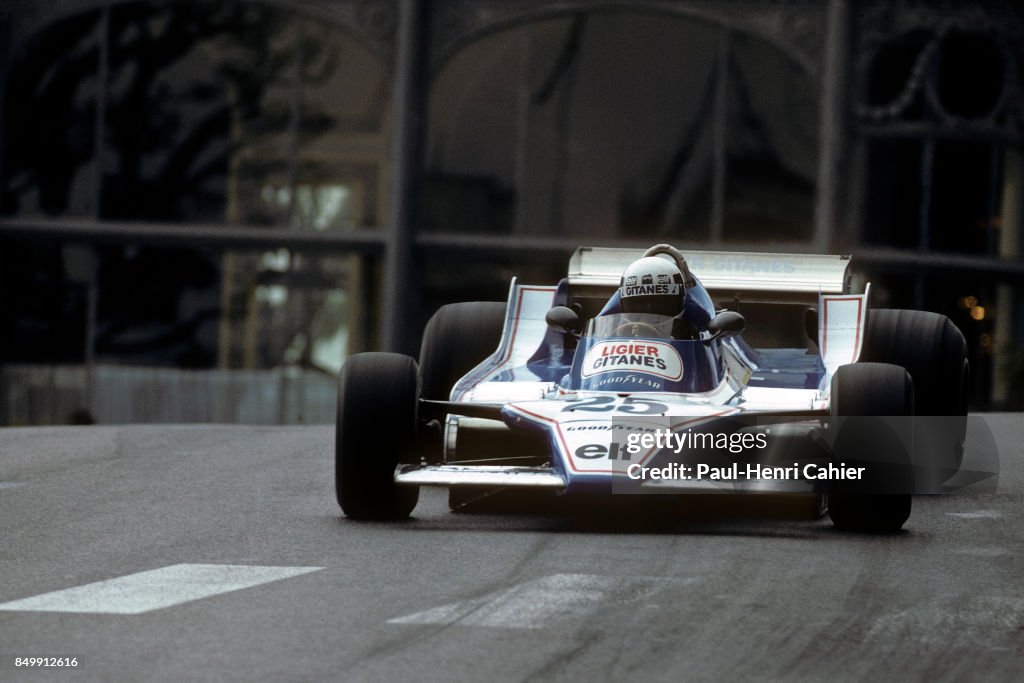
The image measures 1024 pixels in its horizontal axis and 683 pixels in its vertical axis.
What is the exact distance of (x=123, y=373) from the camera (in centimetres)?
2205

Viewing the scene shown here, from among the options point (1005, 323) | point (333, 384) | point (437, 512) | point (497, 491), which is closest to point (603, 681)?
point (437, 512)

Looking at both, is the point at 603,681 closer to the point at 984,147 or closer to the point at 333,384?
the point at 333,384

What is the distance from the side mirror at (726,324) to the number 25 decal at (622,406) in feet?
2.57

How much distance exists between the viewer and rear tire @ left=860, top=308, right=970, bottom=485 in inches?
436

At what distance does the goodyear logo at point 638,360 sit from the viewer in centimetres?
971

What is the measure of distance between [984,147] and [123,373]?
1062cm

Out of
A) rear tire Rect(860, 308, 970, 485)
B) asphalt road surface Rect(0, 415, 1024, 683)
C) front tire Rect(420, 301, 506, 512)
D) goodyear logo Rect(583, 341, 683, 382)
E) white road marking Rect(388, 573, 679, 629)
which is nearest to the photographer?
asphalt road surface Rect(0, 415, 1024, 683)

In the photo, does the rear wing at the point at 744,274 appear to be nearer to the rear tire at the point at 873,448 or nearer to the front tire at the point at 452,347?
the front tire at the point at 452,347

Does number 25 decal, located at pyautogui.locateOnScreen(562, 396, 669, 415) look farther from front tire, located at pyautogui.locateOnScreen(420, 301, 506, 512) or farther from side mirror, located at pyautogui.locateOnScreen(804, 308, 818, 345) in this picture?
side mirror, located at pyautogui.locateOnScreen(804, 308, 818, 345)

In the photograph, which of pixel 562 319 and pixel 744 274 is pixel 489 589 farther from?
pixel 744 274

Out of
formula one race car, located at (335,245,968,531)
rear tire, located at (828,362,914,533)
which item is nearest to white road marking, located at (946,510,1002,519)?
formula one race car, located at (335,245,968,531)

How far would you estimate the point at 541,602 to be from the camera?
21.9ft

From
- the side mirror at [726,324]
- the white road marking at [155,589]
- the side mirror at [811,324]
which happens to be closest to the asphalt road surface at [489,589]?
the white road marking at [155,589]

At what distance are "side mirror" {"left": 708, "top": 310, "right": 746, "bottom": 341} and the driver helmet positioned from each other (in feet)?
0.79
